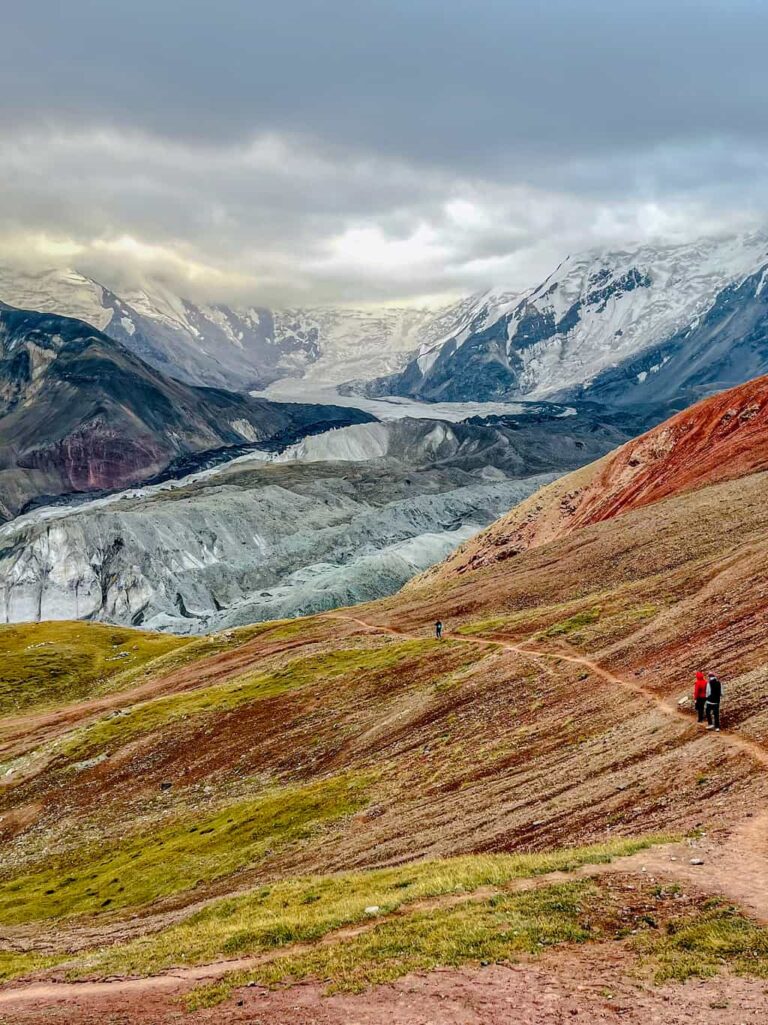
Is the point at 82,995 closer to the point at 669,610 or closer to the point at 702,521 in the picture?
the point at 669,610

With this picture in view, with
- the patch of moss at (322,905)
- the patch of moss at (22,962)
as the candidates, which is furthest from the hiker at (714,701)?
the patch of moss at (22,962)

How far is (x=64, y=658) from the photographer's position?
5384 inches

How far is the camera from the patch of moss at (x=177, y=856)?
1761 inches

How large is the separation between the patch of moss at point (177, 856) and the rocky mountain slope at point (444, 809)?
24 centimetres

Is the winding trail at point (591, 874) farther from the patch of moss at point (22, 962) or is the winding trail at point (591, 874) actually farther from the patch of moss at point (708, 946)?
the patch of moss at point (22, 962)

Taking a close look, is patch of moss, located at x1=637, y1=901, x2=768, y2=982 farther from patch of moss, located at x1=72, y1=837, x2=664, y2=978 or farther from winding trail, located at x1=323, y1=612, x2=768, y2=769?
winding trail, located at x1=323, y1=612, x2=768, y2=769

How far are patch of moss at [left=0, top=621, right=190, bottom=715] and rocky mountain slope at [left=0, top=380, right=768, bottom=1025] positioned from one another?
15.8m

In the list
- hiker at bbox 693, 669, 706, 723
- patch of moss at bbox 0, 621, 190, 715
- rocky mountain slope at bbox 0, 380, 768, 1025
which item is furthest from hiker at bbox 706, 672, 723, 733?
patch of moss at bbox 0, 621, 190, 715

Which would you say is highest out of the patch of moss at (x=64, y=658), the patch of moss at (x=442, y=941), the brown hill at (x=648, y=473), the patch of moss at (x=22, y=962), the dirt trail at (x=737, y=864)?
the brown hill at (x=648, y=473)

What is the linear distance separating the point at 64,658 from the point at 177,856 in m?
96.7

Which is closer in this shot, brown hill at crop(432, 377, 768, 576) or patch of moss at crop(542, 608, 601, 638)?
patch of moss at crop(542, 608, 601, 638)

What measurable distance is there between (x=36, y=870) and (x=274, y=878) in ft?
78.9

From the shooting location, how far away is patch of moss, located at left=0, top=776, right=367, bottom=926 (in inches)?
1761

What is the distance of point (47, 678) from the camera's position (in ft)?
420
